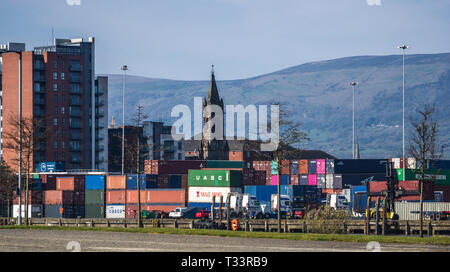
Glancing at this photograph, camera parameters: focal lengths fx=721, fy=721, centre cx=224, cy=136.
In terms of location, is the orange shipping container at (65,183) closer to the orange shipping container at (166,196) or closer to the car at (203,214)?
the orange shipping container at (166,196)

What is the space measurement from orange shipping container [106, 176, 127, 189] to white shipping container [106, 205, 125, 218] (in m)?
3.09

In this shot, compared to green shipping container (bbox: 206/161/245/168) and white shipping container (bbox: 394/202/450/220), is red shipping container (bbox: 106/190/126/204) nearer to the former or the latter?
white shipping container (bbox: 394/202/450/220)

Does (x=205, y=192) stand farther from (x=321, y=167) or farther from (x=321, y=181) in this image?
(x=321, y=167)

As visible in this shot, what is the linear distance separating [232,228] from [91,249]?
99.8ft

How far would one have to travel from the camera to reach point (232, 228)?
2454 inches

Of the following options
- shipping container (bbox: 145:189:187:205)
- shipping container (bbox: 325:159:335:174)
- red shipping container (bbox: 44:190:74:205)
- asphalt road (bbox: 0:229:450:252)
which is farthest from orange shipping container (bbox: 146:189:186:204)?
asphalt road (bbox: 0:229:450:252)

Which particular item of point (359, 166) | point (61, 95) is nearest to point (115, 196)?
point (359, 166)

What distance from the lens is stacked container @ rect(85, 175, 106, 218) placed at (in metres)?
115

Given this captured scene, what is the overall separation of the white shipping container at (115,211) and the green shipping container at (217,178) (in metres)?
15.3

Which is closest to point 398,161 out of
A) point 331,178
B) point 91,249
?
point 331,178

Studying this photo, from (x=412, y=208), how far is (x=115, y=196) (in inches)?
1958

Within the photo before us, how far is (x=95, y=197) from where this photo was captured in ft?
382
